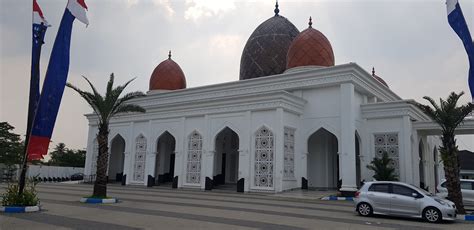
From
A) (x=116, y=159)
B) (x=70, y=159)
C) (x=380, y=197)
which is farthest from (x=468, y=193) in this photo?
(x=70, y=159)

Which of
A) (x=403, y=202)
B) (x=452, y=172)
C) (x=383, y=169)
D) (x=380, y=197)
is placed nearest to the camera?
(x=403, y=202)

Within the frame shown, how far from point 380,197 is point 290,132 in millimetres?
9504

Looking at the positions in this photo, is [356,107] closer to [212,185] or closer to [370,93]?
[370,93]

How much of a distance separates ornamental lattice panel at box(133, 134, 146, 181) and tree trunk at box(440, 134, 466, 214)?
17944 mm

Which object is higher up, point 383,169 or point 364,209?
point 383,169

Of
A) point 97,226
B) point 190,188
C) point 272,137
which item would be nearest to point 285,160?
point 272,137

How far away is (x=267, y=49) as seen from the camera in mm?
27562

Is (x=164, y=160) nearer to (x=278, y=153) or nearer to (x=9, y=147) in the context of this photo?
(x=278, y=153)

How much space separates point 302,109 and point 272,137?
9.40ft

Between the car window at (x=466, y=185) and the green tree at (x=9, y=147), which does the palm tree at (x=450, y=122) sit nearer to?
the car window at (x=466, y=185)

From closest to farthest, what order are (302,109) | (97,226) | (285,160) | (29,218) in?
(97,226)
(29,218)
(285,160)
(302,109)

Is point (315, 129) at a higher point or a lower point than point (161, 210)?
higher

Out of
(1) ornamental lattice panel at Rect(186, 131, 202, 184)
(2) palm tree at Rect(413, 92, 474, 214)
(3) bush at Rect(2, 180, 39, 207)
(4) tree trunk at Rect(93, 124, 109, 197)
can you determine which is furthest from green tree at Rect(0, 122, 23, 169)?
(2) palm tree at Rect(413, 92, 474, 214)

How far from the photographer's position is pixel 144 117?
2519 cm
